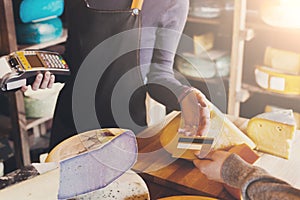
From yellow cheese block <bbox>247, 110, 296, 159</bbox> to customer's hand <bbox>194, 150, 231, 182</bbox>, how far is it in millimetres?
158

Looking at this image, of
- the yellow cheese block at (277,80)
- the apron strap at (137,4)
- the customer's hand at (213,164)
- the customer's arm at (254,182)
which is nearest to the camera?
the customer's arm at (254,182)

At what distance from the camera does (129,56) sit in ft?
3.86

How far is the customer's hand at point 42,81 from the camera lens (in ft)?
3.45

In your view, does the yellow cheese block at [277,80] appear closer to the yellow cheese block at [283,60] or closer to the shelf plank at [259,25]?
the yellow cheese block at [283,60]

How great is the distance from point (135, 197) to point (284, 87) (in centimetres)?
120

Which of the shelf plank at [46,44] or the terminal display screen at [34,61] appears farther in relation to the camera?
the shelf plank at [46,44]

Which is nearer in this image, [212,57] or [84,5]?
[84,5]

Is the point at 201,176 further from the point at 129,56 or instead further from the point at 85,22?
the point at 85,22

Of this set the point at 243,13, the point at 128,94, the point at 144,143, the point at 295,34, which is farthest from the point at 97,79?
the point at 295,34

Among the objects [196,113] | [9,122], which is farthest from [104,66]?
[9,122]

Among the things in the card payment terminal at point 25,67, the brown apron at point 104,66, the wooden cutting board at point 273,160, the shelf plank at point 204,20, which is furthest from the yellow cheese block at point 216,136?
the shelf plank at point 204,20

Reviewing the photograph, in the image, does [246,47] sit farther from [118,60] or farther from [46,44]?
[118,60]

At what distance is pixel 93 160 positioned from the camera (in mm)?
749

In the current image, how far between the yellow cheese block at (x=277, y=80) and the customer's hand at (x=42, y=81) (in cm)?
106
